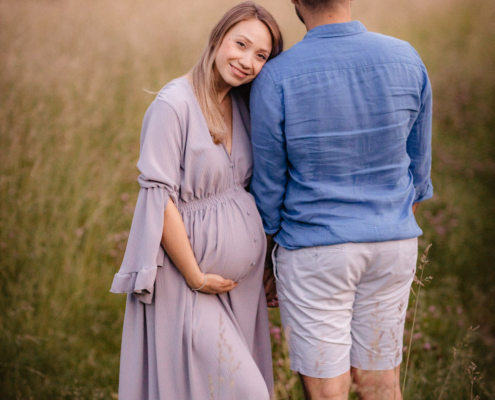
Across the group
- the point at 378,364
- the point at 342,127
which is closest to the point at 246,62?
the point at 342,127

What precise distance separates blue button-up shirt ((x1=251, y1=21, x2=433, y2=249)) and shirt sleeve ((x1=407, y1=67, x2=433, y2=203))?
0.02 meters

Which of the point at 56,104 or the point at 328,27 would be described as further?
the point at 56,104

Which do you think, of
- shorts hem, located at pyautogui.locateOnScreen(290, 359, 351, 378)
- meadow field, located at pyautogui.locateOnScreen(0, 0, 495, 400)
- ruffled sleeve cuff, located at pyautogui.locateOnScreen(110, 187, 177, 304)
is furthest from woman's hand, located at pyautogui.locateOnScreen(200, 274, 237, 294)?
meadow field, located at pyautogui.locateOnScreen(0, 0, 495, 400)

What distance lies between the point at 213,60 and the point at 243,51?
0.14 metres

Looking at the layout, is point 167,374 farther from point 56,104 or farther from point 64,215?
point 56,104

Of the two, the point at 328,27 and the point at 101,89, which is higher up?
the point at 328,27

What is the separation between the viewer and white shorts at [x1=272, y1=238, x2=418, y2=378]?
182cm

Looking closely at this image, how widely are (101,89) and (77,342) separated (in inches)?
87.1

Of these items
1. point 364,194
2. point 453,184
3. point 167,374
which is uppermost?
point 364,194

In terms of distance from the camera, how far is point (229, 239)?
75.6 inches

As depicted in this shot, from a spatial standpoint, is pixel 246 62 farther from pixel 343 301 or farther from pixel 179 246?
pixel 343 301

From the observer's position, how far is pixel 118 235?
3.57 metres

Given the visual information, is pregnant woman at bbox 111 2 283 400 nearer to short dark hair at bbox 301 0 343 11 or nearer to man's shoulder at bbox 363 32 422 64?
short dark hair at bbox 301 0 343 11

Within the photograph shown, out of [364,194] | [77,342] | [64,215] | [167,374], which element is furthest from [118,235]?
[364,194]
